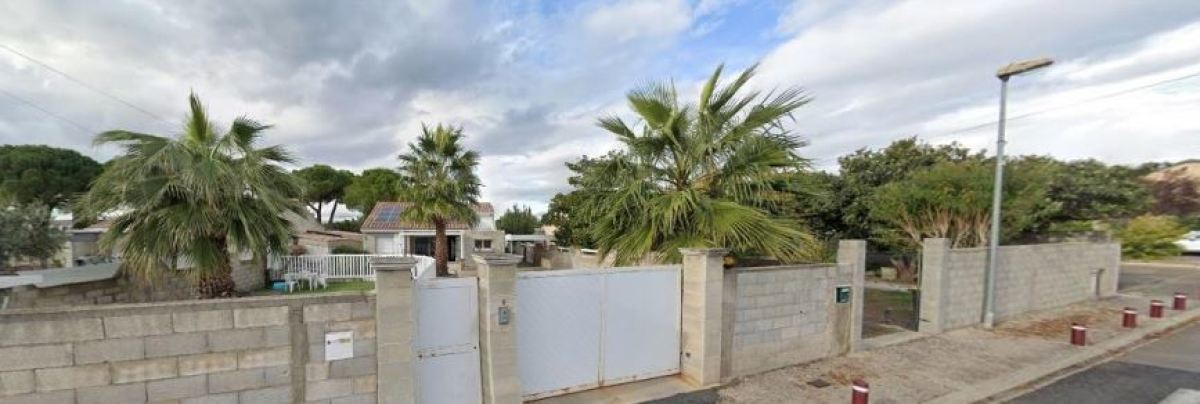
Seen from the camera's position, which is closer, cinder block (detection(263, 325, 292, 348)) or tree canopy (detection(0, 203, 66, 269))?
cinder block (detection(263, 325, 292, 348))

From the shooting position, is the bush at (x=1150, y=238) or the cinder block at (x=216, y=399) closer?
the cinder block at (x=216, y=399)

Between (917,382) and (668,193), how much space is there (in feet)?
13.0

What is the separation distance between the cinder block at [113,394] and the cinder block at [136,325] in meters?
0.38

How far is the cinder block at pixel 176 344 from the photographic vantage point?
132 inches

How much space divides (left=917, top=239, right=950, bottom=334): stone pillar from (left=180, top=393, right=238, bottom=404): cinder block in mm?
9797

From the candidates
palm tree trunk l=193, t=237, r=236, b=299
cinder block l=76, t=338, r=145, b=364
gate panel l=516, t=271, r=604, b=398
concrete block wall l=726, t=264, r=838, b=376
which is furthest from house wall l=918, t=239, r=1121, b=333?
palm tree trunk l=193, t=237, r=236, b=299

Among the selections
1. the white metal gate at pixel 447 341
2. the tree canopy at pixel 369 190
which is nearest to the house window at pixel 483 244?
the tree canopy at pixel 369 190

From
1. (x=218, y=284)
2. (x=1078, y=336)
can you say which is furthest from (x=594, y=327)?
(x=1078, y=336)

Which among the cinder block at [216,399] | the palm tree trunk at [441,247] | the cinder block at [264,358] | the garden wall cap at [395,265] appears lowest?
the palm tree trunk at [441,247]

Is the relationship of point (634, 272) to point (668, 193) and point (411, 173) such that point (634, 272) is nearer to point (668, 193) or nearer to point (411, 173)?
point (668, 193)

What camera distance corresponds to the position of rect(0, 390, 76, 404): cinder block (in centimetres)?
304

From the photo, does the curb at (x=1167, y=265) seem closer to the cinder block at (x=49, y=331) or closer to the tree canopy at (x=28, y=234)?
the cinder block at (x=49, y=331)

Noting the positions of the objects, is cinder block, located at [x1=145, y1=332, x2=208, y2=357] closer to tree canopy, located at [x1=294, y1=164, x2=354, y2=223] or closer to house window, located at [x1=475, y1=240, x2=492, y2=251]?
house window, located at [x1=475, y1=240, x2=492, y2=251]

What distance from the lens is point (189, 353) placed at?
11.3ft
